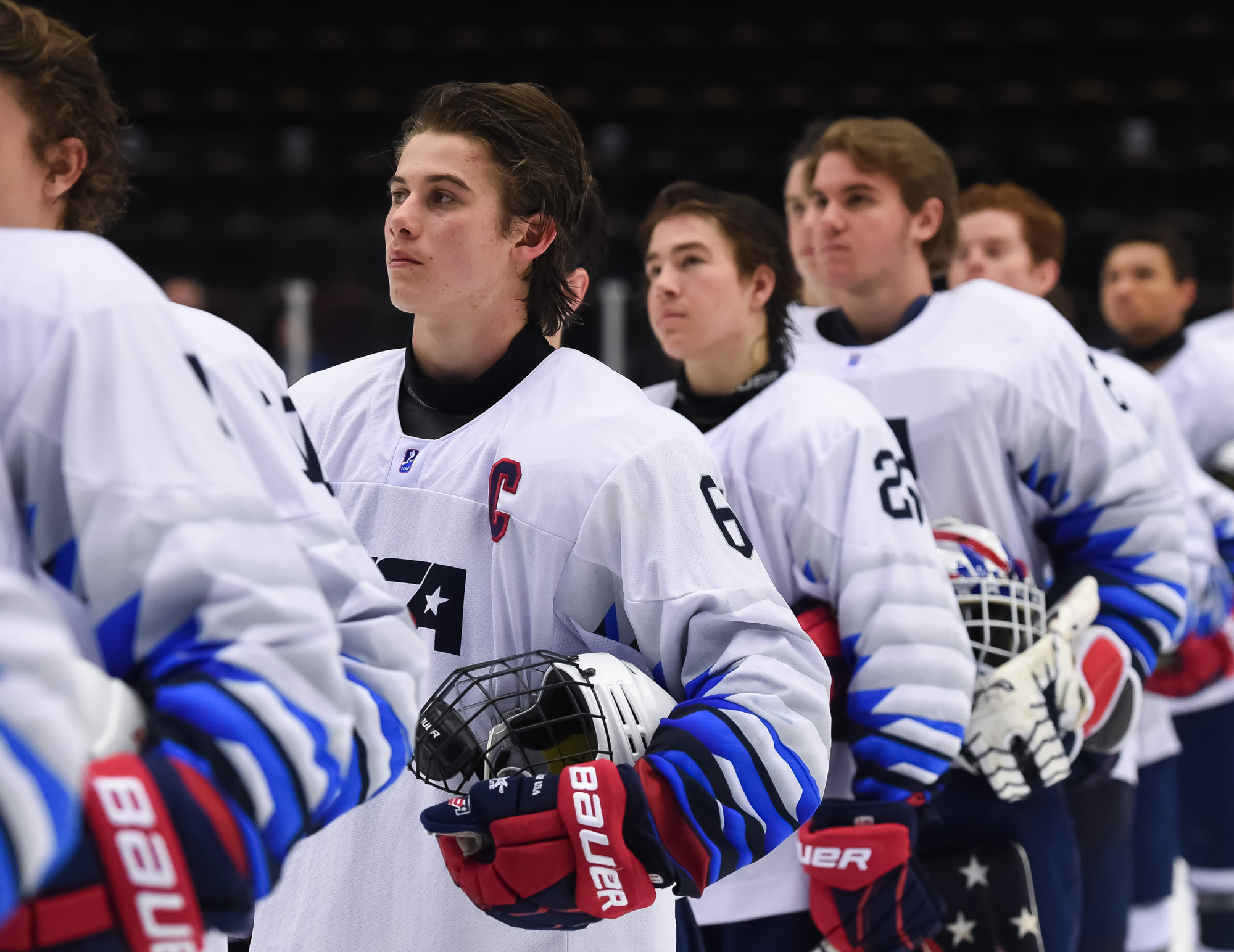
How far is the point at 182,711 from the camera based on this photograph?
0.87m

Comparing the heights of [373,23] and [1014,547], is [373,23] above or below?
above

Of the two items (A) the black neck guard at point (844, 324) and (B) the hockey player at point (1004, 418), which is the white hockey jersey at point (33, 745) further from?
(A) the black neck guard at point (844, 324)

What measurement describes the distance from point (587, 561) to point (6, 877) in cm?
91

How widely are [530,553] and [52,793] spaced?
0.87 metres

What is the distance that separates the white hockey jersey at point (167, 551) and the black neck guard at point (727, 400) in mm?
1457

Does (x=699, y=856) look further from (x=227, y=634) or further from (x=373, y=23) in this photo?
(x=373, y=23)

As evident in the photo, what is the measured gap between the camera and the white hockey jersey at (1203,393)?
4.38m

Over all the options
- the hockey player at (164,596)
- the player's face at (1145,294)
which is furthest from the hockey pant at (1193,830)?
the hockey player at (164,596)

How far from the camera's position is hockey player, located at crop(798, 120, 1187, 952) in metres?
2.49

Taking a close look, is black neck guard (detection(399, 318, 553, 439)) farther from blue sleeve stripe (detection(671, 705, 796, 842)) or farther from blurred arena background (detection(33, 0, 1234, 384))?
blurred arena background (detection(33, 0, 1234, 384))

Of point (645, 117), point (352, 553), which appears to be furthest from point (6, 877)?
point (645, 117)

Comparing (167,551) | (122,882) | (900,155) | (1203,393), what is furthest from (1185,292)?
(122,882)

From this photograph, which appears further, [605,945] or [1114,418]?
[1114,418]

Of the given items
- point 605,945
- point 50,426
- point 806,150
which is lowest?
point 605,945
